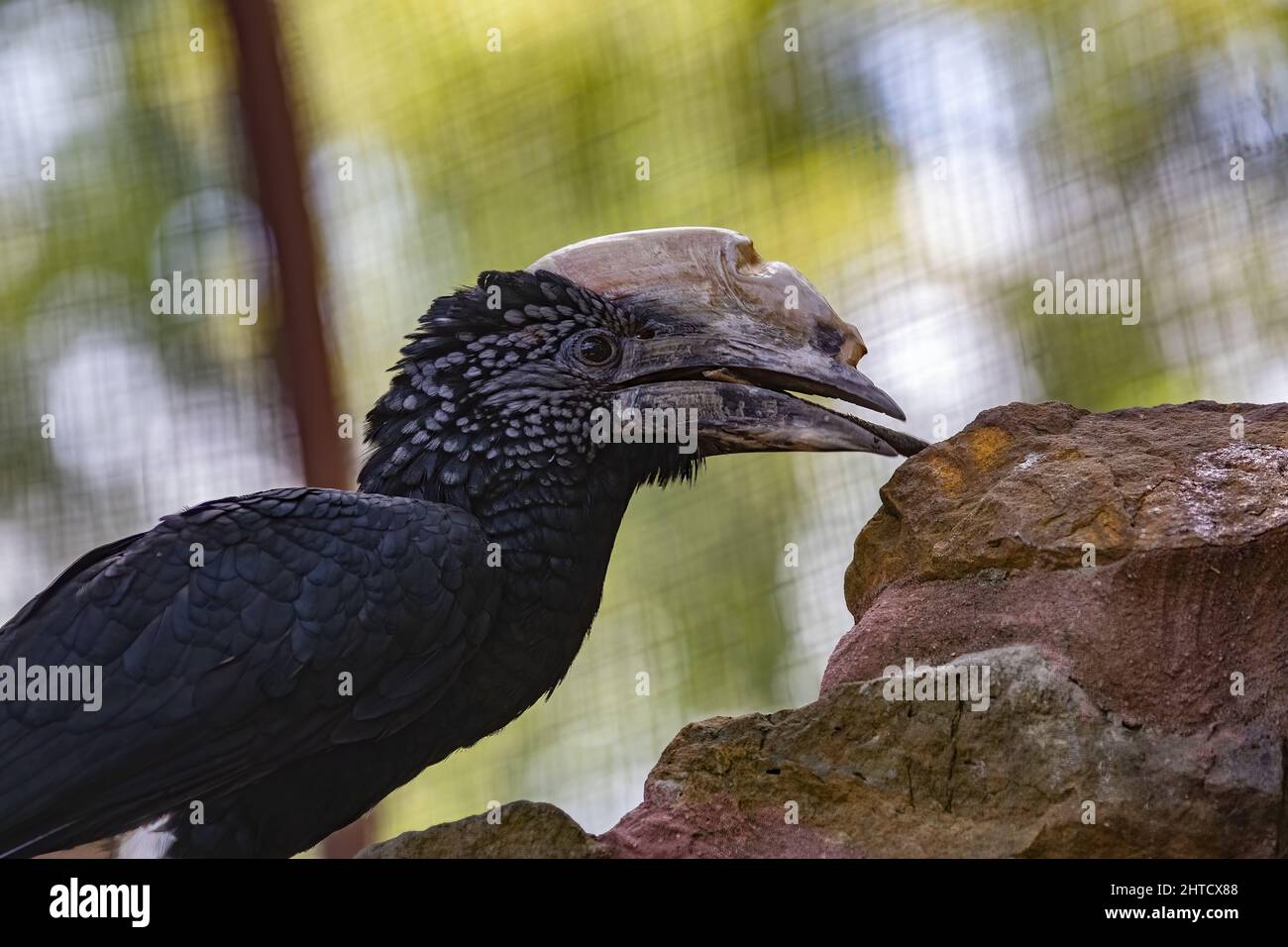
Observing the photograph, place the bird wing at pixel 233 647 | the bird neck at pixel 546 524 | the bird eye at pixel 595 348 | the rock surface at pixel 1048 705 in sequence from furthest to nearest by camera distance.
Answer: the bird eye at pixel 595 348 → the bird neck at pixel 546 524 → the bird wing at pixel 233 647 → the rock surface at pixel 1048 705

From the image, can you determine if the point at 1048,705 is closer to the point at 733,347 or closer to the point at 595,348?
the point at 733,347

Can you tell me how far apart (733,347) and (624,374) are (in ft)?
0.86

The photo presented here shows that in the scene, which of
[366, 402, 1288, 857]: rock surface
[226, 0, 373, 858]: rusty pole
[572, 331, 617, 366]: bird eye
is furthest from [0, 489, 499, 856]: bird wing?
[226, 0, 373, 858]: rusty pole

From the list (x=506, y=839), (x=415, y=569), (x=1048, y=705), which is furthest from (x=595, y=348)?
(x=1048, y=705)

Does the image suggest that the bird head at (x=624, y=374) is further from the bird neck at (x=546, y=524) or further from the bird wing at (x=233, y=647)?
the bird wing at (x=233, y=647)

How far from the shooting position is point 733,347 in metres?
3.64

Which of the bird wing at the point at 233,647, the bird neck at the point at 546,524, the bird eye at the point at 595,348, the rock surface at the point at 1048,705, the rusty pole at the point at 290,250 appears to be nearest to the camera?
the rock surface at the point at 1048,705

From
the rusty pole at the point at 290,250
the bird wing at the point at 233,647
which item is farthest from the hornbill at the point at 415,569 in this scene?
the rusty pole at the point at 290,250

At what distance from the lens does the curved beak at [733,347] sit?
3555mm

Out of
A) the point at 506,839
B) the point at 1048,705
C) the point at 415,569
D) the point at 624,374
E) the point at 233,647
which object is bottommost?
the point at 506,839

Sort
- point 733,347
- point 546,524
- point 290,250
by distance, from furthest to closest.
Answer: point 290,250 < point 733,347 < point 546,524

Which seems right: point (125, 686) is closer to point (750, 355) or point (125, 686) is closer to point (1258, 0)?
point (750, 355)
